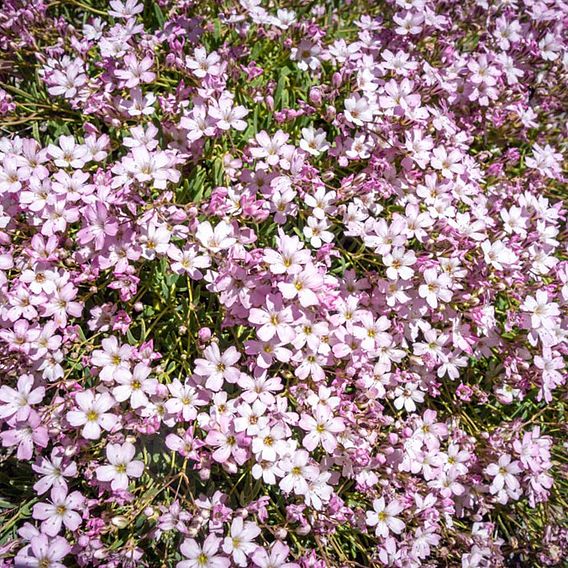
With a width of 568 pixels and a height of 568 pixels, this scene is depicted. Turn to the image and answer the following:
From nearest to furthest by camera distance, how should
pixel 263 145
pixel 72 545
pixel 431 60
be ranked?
pixel 72 545, pixel 263 145, pixel 431 60

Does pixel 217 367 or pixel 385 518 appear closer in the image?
pixel 217 367

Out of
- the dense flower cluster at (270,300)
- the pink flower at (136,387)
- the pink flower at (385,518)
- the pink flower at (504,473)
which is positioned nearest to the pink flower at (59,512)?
the dense flower cluster at (270,300)

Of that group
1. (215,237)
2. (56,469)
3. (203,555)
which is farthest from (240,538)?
(215,237)

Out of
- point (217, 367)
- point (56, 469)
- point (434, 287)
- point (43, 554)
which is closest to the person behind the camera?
point (43, 554)

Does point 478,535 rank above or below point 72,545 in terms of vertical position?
below

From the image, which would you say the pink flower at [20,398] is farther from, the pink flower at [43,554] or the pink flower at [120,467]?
the pink flower at [43,554]

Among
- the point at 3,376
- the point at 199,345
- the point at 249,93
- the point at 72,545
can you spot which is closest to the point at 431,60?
the point at 249,93

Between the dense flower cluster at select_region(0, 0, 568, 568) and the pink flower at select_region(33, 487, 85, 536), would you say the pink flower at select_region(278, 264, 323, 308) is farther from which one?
the pink flower at select_region(33, 487, 85, 536)

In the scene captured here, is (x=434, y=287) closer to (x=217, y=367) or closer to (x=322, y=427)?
(x=322, y=427)

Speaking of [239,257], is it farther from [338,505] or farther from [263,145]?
[338,505]
